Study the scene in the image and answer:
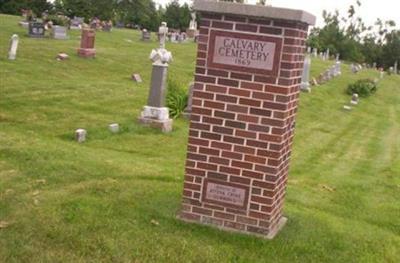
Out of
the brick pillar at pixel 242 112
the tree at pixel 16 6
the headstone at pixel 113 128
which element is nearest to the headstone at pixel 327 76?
the headstone at pixel 113 128

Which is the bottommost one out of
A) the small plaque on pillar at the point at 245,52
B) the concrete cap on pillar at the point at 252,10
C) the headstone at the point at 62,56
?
the headstone at the point at 62,56

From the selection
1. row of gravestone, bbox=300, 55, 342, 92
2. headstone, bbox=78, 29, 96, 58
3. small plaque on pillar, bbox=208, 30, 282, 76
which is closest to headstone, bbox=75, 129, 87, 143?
small plaque on pillar, bbox=208, 30, 282, 76

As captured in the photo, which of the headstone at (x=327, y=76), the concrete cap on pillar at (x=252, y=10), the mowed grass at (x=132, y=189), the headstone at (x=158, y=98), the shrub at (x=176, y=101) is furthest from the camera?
the headstone at (x=327, y=76)

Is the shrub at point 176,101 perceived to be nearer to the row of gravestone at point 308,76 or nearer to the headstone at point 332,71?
the row of gravestone at point 308,76

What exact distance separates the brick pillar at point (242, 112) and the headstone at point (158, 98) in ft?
23.9

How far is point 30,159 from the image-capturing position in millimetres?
8742

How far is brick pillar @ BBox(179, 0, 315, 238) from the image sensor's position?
595cm

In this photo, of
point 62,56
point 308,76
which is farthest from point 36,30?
point 308,76

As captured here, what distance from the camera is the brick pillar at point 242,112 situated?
19.5 ft

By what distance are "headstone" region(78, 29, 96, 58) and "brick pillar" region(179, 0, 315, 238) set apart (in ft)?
59.0

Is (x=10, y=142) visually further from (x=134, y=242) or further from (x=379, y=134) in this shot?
(x=379, y=134)

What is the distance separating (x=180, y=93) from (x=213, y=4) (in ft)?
33.8

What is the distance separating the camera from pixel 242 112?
6141 mm

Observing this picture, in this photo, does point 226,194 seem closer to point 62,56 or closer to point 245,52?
point 245,52
